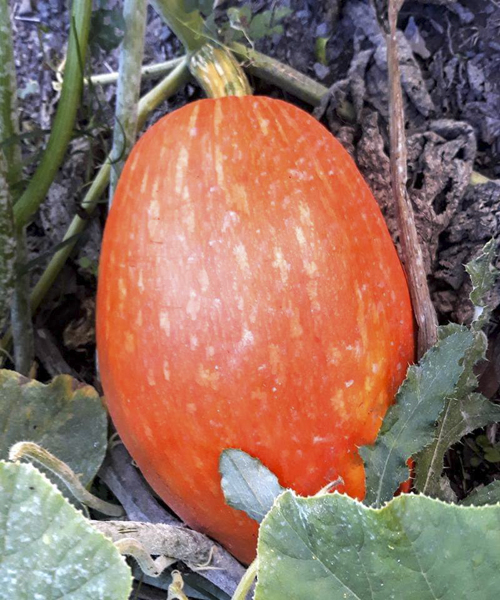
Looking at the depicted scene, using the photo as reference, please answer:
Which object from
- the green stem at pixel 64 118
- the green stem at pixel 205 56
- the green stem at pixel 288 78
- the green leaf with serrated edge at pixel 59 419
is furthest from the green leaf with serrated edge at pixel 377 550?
the green stem at pixel 288 78

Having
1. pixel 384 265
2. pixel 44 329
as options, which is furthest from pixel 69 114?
pixel 384 265

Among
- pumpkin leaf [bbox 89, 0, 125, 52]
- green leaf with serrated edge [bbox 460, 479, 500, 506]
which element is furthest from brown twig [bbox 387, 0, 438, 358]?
pumpkin leaf [bbox 89, 0, 125, 52]

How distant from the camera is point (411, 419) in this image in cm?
84

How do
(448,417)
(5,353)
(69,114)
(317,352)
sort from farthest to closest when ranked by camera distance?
1. (5,353)
2. (69,114)
3. (448,417)
4. (317,352)

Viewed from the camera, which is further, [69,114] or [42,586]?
[69,114]

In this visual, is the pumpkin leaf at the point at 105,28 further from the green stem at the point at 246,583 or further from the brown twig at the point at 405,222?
the green stem at the point at 246,583

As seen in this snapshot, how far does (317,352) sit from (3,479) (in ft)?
1.20

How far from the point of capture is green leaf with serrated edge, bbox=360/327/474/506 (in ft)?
2.72

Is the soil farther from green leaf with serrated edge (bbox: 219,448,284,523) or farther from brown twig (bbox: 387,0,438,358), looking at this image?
green leaf with serrated edge (bbox: 219,448,284,523)

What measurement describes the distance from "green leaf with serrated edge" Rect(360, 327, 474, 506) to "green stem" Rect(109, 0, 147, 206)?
582mm

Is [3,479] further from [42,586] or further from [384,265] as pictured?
[384,265]

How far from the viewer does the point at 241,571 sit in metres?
0.96

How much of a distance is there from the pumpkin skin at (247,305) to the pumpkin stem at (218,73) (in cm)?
5

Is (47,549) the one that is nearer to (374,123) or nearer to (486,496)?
(486,496)
